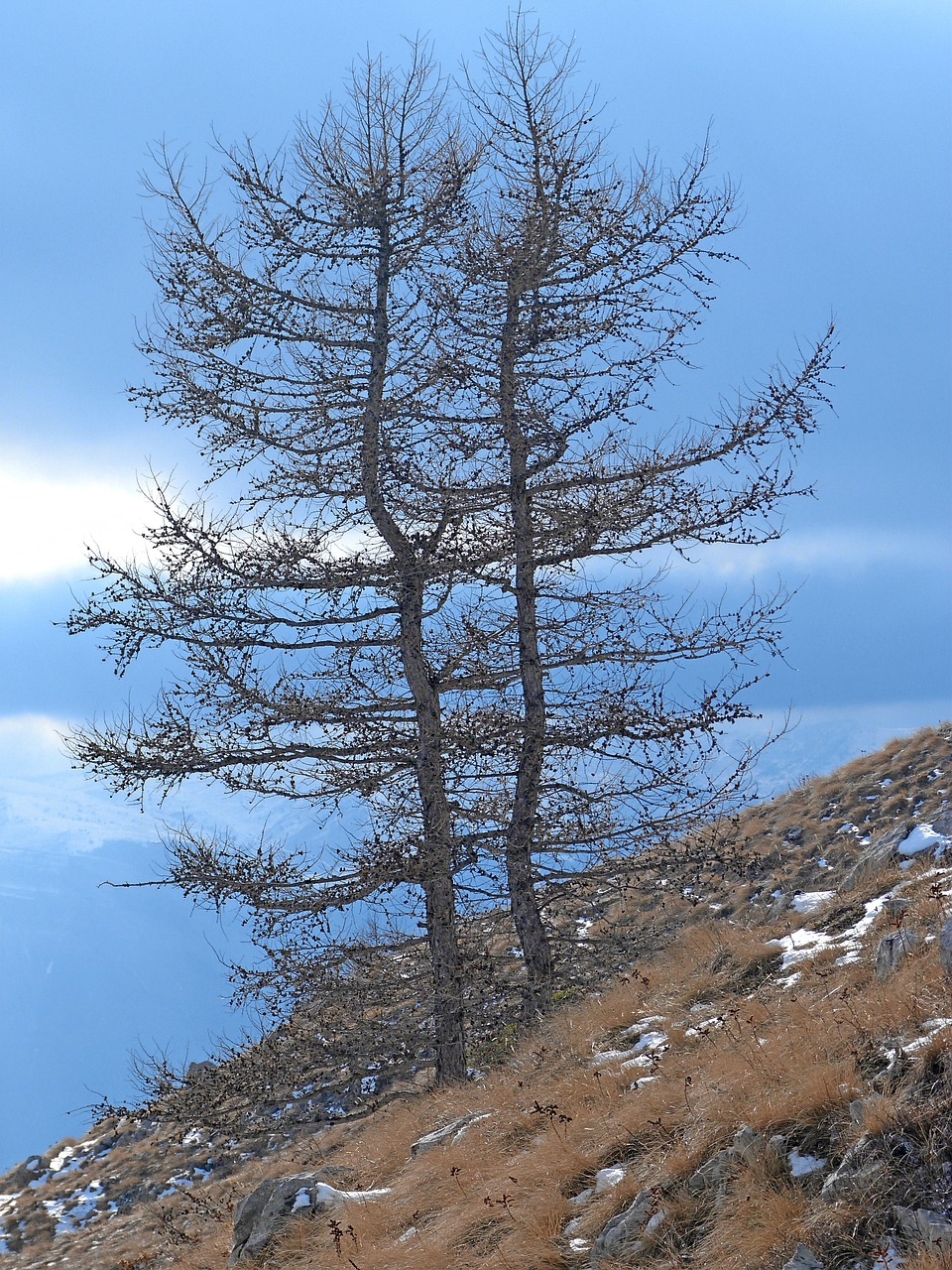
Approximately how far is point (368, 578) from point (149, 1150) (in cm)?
1606

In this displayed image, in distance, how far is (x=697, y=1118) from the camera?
511 centimetres

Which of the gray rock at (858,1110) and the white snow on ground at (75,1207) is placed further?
the white snow on ground at (75,1207)

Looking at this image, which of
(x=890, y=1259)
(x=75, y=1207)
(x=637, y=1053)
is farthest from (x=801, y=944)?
(x=75, y=1207)

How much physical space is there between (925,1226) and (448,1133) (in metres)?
4.45

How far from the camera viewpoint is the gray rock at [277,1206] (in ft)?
21.6

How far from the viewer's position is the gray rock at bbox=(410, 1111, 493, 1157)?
7.18 m

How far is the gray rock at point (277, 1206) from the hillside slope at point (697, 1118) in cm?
4

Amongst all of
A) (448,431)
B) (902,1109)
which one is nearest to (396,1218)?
(902,1109)

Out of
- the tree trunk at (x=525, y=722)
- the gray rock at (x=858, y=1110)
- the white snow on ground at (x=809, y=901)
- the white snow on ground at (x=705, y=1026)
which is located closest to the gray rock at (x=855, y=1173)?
the gray rock at (x=858, y=1110)

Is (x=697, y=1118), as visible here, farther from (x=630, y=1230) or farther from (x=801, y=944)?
(x=801, y=944)

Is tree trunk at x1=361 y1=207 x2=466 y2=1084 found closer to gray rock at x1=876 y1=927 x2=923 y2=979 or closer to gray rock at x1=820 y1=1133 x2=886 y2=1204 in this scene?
gray rock at x1=876 y1=927 x2=923 y2=979

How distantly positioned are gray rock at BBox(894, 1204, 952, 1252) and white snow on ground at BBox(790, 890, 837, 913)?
6.05 meters

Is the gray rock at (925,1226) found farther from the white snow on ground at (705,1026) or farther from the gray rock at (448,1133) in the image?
the gray rock at (448,1133)

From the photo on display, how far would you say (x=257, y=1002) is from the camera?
368 inches
